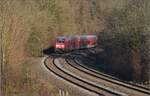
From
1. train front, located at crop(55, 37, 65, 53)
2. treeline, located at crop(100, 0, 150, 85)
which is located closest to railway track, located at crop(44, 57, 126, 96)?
treeline, located at crop(100, 0, 150, 85)

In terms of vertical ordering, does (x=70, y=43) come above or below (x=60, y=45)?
above

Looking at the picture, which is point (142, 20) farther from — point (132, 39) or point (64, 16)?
point (64, 16)

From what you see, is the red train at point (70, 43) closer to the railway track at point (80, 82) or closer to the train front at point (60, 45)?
the train front at point (60, 45)

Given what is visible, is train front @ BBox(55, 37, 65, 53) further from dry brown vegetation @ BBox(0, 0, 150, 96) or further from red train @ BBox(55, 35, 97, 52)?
dry brown vegetation @ BBox(0, 0, 150, 96)

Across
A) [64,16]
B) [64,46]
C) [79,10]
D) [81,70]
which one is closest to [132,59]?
[81,70]

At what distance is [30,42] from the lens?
142 feet

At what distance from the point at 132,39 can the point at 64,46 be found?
19.1 metres

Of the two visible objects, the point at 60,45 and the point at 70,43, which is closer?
the point at 60,45

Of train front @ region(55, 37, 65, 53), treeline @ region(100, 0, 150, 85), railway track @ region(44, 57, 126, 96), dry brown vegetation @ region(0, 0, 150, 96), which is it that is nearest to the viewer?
dry brown vegetation @ region(0, 0, 150, 96)

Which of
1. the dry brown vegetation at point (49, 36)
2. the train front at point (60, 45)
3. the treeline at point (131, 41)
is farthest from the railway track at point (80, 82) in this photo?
the train front at point (60, 45)

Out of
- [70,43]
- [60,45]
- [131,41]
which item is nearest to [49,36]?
[70,43]

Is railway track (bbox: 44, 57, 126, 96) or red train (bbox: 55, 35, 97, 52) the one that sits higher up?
red train (bbox: 55, 35, 97, 52)

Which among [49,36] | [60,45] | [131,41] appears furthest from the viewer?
[49,36]

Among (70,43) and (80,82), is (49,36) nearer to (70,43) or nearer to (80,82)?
(70,43)
